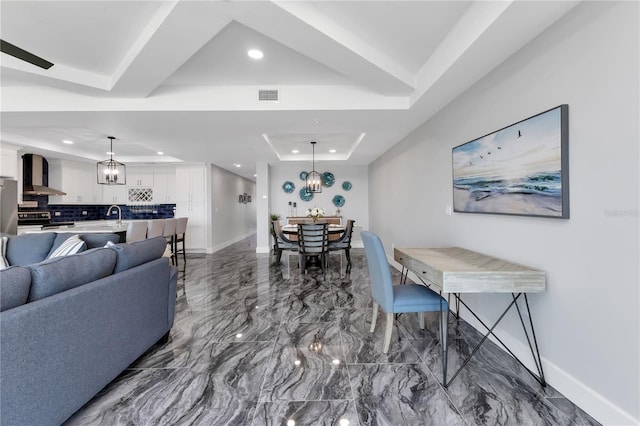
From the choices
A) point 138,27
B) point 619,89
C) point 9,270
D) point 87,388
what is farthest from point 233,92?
point 619,89

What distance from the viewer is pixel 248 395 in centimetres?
174

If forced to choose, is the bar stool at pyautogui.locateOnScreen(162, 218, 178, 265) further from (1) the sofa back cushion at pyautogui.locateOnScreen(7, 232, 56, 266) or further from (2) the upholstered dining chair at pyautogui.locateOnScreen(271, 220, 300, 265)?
(1) the sofa back cushion at pyautogui.locateOnScreen(7, 232, 56, 266)

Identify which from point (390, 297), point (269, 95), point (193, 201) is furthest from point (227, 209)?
point (390, 297)

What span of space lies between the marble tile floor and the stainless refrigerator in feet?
14.3

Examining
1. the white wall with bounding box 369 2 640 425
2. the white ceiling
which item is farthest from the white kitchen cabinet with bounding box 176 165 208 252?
the white wall with bounding box 369 2 640 425

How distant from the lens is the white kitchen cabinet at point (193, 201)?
7.24 m

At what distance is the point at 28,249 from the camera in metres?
2.72

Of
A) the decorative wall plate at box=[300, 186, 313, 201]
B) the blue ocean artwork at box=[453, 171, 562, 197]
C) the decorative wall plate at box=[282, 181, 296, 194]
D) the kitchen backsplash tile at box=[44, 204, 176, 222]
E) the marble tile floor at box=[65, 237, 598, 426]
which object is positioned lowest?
the marble tile floor at box=[65, 237, 598, 426]

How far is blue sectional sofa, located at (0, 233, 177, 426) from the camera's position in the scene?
1.18m

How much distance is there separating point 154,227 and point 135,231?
0.41m

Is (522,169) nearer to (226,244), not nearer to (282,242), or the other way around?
(282,242)

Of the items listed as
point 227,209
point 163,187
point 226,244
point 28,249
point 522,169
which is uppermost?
point 163,187

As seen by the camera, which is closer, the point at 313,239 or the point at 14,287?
the point at 14,287

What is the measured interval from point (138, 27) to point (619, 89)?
315 centimetres
